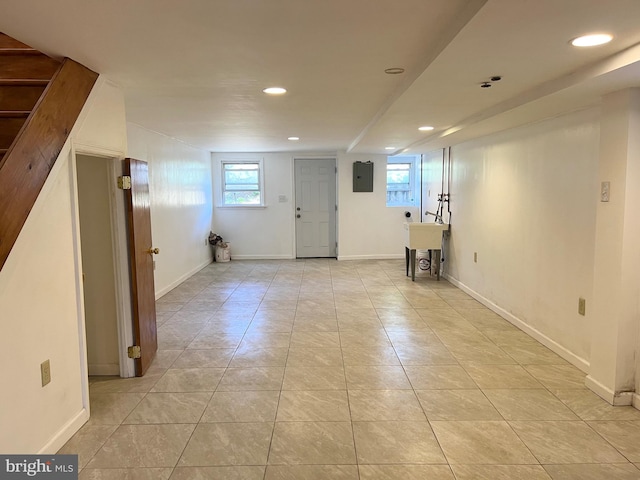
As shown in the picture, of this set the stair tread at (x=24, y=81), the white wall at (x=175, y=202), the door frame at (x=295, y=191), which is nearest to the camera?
the stair tread at (x=24, y=81)

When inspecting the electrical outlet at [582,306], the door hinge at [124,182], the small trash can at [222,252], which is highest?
the door hinge at [124,182]

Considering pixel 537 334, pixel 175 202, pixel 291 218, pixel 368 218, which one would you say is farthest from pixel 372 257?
pixel 537 334

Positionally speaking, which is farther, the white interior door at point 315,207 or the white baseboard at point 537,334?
the white interior door at point 315,207

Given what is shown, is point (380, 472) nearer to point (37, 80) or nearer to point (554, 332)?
point (554, 332)

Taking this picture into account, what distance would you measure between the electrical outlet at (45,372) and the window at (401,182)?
6.88 metres

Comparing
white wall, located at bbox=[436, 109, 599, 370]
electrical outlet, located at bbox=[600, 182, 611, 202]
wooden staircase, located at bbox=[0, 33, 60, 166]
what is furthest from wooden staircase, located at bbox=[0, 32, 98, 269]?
white wall, located at bbox=[436, 109, 599, 370]

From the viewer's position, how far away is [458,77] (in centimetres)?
250

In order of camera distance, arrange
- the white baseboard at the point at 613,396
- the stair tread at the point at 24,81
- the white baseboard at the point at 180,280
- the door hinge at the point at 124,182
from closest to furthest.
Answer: the stair tread at the point at 24,81 → the white baseboard at the point at 613,396 → the door hinge at the point at 124,182 → the white baseboard at the point at 180,280

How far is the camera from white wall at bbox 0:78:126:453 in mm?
1902

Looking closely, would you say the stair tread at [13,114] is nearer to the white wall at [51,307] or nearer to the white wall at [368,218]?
the white wall at [51,307]

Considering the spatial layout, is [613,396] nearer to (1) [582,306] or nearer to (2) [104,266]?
(1) [582,306]

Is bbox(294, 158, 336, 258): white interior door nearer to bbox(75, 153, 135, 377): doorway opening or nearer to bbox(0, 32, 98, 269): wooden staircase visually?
bbox(75, 153, 135, 377): doorway opening

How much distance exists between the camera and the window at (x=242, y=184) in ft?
27.2

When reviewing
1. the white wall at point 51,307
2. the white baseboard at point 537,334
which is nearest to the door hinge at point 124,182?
the white wall at point 51,307
